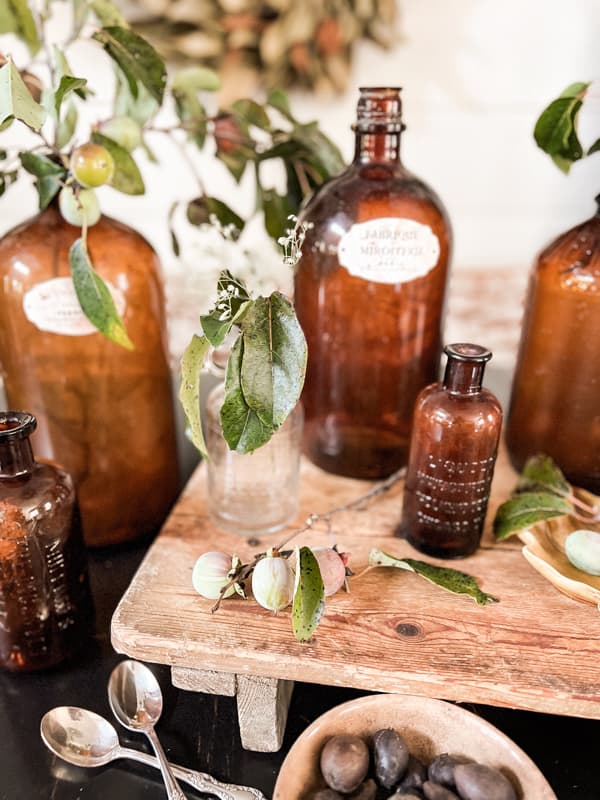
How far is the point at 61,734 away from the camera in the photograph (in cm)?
45

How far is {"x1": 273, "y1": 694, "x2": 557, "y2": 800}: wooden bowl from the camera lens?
36cm

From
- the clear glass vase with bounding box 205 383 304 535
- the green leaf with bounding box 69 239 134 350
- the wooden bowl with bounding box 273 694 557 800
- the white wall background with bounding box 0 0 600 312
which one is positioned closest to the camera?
the wooden bowl with bounding box 273 694 557 800

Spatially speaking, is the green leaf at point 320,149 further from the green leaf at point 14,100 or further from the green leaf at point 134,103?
the green leaf at point 14,100

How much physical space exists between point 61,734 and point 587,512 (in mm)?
451

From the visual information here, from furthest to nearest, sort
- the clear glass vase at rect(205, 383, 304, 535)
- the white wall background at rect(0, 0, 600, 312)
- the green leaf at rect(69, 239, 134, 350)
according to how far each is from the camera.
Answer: the white wall background at rect(0, 0, 600, 312) → the clear glass vase at rect(205, 383, 304, 535) → the green leaf at rect(69, 239, 134, 350)

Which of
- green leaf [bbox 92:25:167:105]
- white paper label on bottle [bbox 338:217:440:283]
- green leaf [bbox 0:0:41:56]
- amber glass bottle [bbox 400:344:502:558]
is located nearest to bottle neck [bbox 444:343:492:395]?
amber glass bottle [bbox 400:344:502:558]

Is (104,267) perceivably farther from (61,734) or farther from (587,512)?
(587,512)

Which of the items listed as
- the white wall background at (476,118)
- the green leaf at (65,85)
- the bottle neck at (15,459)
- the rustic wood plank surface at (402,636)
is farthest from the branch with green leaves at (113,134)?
the white wall background at (476,118)

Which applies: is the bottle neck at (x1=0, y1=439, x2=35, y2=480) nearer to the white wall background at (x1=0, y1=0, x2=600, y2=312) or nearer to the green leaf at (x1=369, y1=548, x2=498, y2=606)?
the green leaf at (x1=369, y1=548, x2=498, y2=606)

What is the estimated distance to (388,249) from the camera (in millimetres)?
540

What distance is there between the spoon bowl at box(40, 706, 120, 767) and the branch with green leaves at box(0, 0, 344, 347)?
271 millimetres

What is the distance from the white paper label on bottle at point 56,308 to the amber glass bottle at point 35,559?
0.34ft

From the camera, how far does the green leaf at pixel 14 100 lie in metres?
0.36

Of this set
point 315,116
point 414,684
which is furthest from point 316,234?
point 315,116
